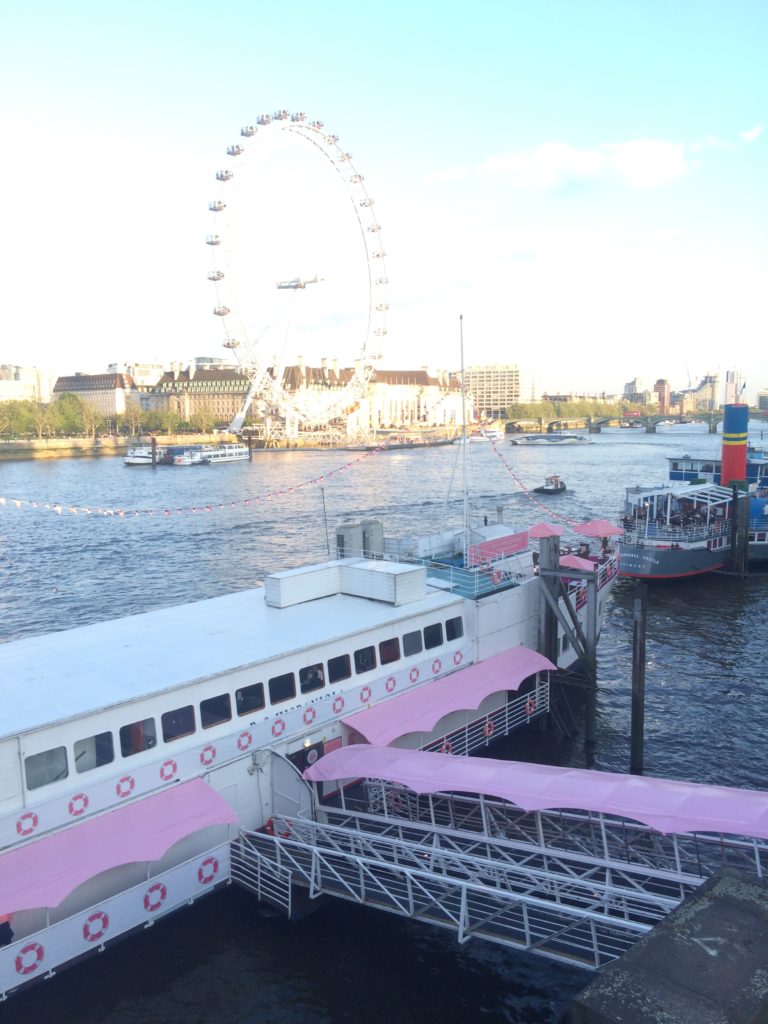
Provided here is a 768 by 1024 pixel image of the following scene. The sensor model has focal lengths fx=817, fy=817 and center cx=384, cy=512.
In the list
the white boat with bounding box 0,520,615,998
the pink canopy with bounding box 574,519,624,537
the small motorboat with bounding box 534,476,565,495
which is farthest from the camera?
the small motorboat with bounding box 534,476,565,495

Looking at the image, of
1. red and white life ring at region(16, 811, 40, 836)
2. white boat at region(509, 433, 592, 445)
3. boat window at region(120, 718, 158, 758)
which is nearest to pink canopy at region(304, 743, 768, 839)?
boat window at region(120, 718, 158, 758)

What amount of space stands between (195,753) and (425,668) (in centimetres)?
640

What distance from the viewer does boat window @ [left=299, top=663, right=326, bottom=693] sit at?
16.4 meters

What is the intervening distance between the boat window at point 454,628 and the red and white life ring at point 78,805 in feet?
30.9

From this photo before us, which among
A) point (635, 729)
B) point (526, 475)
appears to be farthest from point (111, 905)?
point (526, 475)

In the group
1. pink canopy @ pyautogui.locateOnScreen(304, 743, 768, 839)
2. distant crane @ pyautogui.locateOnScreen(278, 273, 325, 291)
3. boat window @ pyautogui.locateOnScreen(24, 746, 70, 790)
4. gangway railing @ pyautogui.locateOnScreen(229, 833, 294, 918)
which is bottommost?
gangway railing @ pyautogui.locateOnScreen(229, 833, 294, 918)

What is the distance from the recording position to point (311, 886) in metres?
13.6

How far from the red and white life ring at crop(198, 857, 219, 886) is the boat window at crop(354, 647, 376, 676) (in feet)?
15.9

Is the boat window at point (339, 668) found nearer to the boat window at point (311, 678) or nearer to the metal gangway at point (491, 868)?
the boat window at point (311, 678)

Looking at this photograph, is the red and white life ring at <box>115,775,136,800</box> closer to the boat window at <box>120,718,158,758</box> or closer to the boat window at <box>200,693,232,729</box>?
the boat window at <box>120,718,158,758</box>

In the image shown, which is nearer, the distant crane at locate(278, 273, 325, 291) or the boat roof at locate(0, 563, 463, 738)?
the boat roof at locate(0, 563, 463, 738)

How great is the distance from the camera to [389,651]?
18266 mm

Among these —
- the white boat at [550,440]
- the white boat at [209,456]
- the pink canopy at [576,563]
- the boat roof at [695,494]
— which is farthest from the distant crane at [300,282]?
the pink canopy at [576,563]

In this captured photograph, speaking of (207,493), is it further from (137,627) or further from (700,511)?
(137,627)
